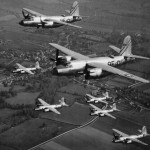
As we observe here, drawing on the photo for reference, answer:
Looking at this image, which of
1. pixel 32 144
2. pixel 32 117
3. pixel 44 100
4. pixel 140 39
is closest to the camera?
pixel 32 144

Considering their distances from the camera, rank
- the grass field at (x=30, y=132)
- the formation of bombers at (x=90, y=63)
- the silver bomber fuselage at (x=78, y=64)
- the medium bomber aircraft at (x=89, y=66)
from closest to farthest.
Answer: the medium bomber aircraft at (x=89, y=66) → the formation of bombers at (x=90, y=63) → the silver bomber fuselage at (x=78, y=64) → the grass field at (x=30, y=132)

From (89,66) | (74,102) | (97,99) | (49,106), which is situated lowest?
(74,102)

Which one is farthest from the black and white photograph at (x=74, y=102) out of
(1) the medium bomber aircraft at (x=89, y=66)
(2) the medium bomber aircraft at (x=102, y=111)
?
(2) the medium bomber aircraft at (x=102, y=111)

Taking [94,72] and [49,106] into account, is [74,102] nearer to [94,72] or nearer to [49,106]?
[49,106]

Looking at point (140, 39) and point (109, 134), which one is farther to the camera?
point (140, 39)

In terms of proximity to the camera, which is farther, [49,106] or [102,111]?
[49,106]

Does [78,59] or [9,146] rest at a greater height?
[78,59]

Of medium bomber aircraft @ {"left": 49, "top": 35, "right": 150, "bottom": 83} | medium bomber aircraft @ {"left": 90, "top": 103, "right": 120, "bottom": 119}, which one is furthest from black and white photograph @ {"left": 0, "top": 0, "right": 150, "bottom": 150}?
medium bomber aircraft @ {"left": 90, "top": 103, "right": 120, "bottom": 119}


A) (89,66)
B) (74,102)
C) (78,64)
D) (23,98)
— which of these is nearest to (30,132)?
(74,102)

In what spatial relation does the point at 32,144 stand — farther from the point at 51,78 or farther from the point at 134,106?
the point at 51,78

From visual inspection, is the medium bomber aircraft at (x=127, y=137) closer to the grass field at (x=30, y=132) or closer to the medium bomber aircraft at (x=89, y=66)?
the grass field at (x=30, y=132)

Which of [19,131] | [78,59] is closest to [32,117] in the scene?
[19,131]
